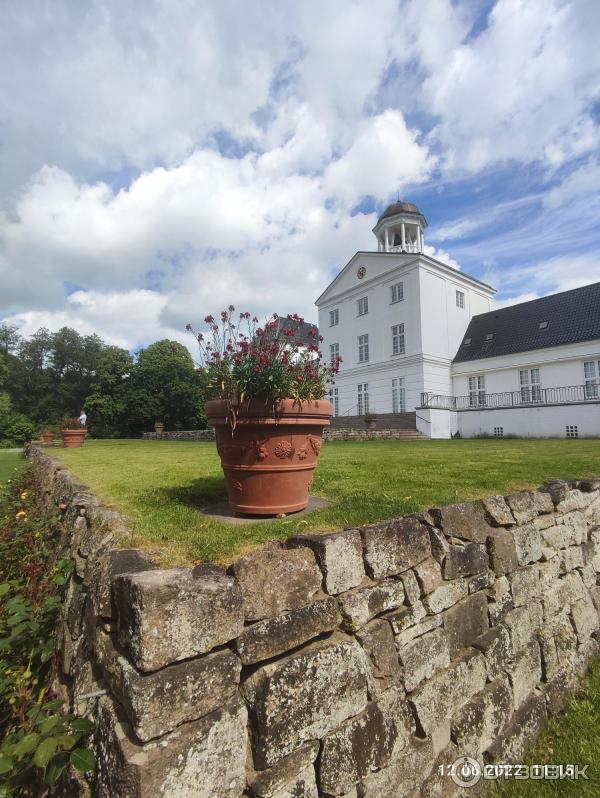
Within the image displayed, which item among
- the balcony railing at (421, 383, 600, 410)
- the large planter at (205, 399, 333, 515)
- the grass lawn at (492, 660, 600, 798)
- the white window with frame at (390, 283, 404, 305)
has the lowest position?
the grass lawn at (492, 660, 600, 798)

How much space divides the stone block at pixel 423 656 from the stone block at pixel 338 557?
0.51 metres

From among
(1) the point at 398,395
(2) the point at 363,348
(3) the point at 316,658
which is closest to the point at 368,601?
(3) the point at 316,658

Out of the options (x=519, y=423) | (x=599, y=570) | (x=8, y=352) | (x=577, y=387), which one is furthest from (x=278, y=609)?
(x=8, y=352)

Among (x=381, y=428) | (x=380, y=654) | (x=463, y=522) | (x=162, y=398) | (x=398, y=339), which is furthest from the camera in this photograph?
(x=162, y=398)

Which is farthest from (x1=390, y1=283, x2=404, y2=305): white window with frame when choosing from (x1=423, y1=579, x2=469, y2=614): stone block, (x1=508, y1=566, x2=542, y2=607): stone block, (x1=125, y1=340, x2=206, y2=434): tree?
(x1=423, y1=579, x2=469, y2=614): stone block

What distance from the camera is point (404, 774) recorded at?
2.00 metres

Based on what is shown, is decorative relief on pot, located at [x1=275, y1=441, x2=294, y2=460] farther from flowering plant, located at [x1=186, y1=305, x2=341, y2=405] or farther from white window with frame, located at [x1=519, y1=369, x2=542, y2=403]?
white window with frame, located at [x1=519, y1=369, x2=542, y2=403]

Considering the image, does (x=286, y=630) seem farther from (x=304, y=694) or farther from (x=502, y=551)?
(x=502, y=551)

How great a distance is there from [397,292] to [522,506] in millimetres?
23187

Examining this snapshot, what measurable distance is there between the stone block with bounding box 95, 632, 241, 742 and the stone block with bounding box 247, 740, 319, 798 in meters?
0.32

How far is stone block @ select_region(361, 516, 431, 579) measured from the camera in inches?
80.0

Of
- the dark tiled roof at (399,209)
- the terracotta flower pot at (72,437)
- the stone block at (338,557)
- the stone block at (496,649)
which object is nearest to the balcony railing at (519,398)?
the dark tiled roof at (399,209)

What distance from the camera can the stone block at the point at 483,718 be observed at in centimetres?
236

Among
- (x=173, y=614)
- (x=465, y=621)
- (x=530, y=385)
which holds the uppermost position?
(x=530, y=385)
